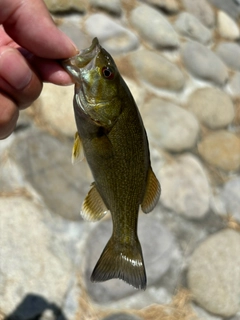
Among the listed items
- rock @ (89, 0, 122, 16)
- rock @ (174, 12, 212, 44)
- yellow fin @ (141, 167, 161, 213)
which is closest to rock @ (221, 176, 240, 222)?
rock @ (174, 12, 212, 44)

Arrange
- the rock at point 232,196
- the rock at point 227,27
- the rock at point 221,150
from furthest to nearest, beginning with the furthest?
the rock at point 227,27 → the rock at point 221,150 → the rock at point 232,196

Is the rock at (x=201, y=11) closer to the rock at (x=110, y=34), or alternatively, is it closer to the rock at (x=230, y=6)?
the rock at (x=230, y=6)

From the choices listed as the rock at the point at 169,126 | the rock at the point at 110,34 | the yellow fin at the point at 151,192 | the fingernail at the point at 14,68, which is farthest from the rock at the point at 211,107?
the fingernail at the point at 14,68

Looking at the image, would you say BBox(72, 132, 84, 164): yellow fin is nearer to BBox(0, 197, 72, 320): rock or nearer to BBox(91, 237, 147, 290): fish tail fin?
BBox(91, 237, 147, 290): fish tail fin

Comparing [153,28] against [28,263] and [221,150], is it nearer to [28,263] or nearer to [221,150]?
[221,150]

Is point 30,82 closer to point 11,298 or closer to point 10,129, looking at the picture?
point 10,129

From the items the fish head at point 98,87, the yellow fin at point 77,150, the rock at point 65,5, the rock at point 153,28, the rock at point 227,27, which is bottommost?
the rock at point 227,27

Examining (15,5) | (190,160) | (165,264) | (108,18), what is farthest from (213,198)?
(15,5)
